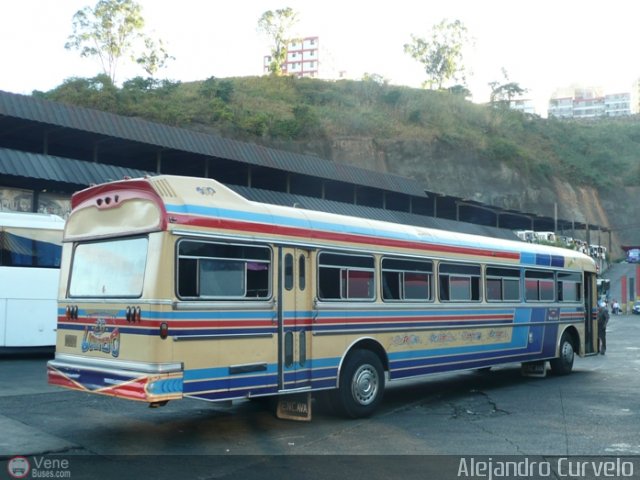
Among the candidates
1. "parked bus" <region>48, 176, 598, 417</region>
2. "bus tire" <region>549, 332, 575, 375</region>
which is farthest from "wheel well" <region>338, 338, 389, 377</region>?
"bus tire" <region>549, 332, 575, 375</region>

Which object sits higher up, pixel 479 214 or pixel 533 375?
pixel 479 214

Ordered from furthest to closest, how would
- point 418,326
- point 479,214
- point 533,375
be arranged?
1. point 479,214
2. point 533,375
3. point 418,326

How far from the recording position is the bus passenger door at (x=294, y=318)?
350 inches

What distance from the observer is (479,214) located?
183 ft

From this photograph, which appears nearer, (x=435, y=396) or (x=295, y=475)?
(x=295, y=475)

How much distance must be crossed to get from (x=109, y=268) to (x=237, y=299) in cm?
160

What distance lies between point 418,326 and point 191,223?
479 cm

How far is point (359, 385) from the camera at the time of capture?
9953mm

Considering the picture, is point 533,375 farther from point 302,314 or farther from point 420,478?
point 420,478

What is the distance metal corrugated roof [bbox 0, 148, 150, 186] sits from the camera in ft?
70.4

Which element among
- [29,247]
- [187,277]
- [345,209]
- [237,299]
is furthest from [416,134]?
[187,277]

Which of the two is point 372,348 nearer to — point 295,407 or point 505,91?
point 295,407

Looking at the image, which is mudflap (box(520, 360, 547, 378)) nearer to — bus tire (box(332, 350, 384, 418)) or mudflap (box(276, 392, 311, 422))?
bus tire (box(332, 350, 384, 418))

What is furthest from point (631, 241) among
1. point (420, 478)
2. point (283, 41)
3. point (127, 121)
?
point (420, 478)
